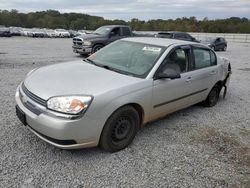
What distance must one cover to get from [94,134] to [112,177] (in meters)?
0.57

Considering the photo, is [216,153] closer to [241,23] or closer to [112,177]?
[112,177]

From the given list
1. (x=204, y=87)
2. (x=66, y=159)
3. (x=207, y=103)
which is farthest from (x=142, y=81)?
(x=207, y=103)

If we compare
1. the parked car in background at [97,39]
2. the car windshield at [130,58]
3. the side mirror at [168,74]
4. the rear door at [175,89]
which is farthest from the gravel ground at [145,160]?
the parked car in background at [97,39]

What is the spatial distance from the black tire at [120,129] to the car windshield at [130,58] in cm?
64

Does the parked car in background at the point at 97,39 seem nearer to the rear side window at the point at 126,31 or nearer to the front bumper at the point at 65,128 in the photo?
the rear side window at the point at 126,31

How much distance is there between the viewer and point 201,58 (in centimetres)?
523

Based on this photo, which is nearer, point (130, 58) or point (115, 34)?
point (130, 58)

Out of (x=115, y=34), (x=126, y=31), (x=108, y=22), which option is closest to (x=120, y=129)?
(x=115, y=34)

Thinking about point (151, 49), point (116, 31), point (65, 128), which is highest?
point (116, 31)

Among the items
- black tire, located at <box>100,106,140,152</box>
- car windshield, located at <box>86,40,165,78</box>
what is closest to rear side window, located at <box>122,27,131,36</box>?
car windshield, located at <box>86,40,165,78</box>

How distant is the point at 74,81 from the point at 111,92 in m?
0.59

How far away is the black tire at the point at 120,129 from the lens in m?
3.34

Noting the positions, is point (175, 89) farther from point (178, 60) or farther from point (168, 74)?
point (178, 60)

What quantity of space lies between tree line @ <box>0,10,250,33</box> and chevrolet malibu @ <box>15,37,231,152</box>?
60.1 meters
